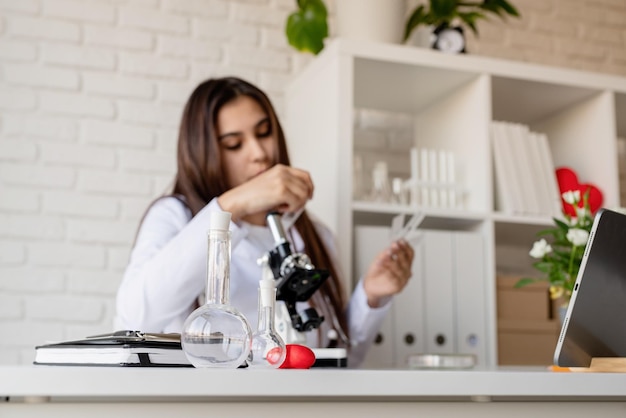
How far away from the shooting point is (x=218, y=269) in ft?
3.16

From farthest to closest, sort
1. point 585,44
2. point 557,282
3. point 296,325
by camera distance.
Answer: point 585,44
point 557,282
point 296,325

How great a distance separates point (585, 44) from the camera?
11.1 feet

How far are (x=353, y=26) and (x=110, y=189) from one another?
0.94 metres

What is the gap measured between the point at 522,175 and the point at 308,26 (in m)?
0.84

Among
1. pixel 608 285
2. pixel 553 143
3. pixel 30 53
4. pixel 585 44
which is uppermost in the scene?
pixel 585 44

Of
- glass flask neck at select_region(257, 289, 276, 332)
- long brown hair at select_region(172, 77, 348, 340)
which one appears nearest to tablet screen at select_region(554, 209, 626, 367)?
glass flask neck at select_region(257, 289, 276, 332)

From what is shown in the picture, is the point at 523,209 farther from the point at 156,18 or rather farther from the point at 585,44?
the point at 156,18

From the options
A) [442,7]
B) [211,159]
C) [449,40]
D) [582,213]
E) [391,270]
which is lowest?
[391,270]

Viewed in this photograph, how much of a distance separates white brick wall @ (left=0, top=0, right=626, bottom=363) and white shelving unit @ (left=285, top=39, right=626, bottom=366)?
0.35 m

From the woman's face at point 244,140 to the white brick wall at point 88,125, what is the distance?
569 millimetres

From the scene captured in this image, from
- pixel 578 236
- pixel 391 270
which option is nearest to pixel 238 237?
pixel 391 270

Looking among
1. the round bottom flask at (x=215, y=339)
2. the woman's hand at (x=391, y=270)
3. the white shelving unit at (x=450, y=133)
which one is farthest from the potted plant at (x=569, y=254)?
the round bottom flask at (x=215, y=339)

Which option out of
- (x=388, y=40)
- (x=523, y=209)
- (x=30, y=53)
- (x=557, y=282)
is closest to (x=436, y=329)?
(x=523, y=209)

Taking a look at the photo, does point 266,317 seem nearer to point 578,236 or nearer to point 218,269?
point 218,269
